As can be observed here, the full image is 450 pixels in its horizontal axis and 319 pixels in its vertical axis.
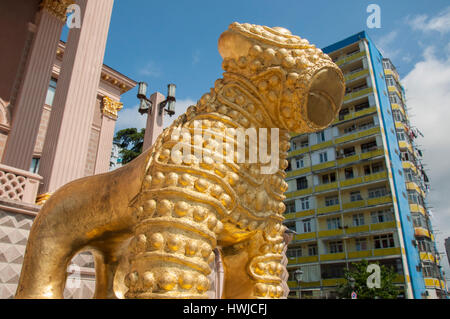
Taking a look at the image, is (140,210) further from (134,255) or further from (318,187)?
(318,187)

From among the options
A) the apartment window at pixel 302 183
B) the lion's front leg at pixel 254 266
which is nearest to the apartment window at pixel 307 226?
the apartment window at pixel 302 183

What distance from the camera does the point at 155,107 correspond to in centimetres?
904

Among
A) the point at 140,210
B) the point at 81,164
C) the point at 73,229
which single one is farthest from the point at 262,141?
the point at 81,164

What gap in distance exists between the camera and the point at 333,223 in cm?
2405

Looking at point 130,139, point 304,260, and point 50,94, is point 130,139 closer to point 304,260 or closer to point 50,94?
point 50,94

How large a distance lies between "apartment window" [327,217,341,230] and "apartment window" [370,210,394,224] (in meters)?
2.28

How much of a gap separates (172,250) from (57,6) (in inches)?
347

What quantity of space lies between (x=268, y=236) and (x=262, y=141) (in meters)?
0.41

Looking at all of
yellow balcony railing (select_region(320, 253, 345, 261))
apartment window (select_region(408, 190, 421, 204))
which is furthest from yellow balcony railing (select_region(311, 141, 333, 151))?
yellow balcony railing (select_region(320, 253, 345, 261))

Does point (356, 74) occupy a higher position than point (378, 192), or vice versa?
point (356, 74)

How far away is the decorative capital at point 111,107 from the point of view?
42.1 ft

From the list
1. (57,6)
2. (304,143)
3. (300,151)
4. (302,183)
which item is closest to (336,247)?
(302,183)

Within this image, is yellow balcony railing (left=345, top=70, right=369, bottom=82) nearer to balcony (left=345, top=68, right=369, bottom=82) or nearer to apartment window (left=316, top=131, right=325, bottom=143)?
balcony (left=345, top=68, right=369, bottom=82)

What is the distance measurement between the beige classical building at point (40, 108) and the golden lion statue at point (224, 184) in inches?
111
